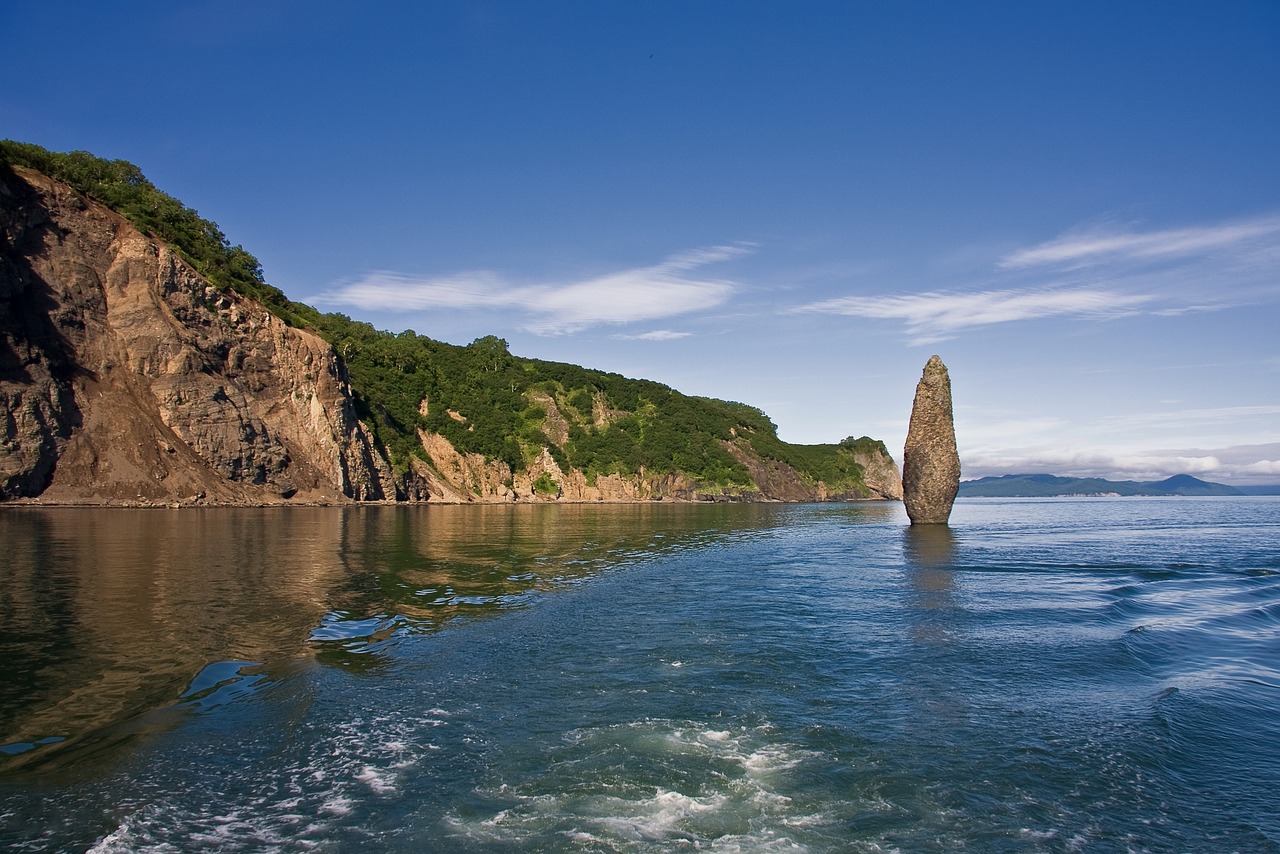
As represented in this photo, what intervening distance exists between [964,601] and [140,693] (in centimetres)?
1993

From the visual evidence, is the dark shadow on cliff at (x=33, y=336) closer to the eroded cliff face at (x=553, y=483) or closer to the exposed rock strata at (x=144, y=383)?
the exposed rock strata at (x=144, y=383)

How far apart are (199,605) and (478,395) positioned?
126m

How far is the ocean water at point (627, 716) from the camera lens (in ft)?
24.5

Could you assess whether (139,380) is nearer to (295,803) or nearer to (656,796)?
(295,803)

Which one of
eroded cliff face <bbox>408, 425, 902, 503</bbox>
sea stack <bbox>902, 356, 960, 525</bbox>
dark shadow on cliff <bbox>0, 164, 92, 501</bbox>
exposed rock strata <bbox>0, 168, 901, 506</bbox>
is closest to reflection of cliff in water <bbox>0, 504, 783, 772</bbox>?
sea stack <bbox>902, 356, 960, 525</bbox>

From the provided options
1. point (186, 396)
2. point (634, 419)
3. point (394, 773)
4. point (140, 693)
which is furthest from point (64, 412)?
point (634, 419)

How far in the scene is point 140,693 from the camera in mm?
11391

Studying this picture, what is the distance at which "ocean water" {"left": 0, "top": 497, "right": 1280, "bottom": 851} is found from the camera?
7.45 meters

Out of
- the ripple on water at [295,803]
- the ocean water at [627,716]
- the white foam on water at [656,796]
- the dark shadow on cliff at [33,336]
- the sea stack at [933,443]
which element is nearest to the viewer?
the ripple on water at [295,803]

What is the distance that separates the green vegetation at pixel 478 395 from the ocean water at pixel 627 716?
261 feet

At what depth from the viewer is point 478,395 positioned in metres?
143

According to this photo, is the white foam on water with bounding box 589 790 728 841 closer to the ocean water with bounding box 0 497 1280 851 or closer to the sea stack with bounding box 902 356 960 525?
the ocean water with bounding box 0 497 1280 851

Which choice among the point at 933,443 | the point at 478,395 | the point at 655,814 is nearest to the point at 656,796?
the point at 655,814

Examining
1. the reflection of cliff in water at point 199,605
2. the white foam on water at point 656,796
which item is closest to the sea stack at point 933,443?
the reflection of cliff in water at point 199,605
